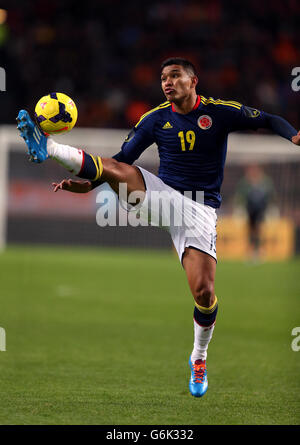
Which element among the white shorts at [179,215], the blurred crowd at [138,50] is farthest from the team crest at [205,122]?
the blurred crowd at [138,50]

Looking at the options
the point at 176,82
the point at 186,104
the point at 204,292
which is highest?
the point at 176,82

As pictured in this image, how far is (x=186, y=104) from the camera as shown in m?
5.71

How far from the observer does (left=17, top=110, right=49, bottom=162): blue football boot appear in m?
4.79

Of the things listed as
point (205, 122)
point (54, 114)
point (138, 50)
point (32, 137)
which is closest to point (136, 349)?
point (205, 122)

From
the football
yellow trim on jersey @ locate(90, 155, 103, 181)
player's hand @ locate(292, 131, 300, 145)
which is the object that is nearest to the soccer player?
player's hand @ locate(292, 131, 300, 145)

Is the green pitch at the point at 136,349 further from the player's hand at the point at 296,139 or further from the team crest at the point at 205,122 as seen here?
the team crest at the point at 205,122

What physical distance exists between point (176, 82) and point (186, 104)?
0.21 metres

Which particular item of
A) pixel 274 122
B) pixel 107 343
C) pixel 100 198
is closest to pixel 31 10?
pixel 100 198

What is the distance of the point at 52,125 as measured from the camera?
16.9ft

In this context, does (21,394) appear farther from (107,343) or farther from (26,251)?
(26,251)

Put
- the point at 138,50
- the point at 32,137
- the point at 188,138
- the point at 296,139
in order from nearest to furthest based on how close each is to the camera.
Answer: the point at 32,137 < the point at 296,139 < the point at 188,138 < the point at 138,50

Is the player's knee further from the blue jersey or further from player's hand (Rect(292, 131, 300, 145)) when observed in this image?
player's hand (Rect(292, 131, 300, 145))

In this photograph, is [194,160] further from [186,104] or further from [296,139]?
[296,139]

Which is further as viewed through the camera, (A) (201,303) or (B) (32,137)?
(A) (201,303)
